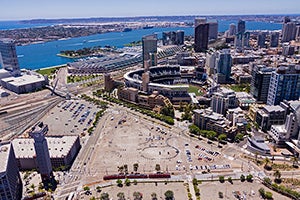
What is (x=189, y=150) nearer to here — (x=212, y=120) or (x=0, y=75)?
(x=212, y=120)

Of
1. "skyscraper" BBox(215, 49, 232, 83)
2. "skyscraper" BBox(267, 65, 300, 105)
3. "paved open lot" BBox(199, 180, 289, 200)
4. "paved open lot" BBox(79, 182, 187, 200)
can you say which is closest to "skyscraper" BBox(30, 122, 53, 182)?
"paved open lot" BBox(79, 182, 187, 200)

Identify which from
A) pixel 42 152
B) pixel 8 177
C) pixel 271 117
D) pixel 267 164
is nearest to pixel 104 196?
pixel 42 152

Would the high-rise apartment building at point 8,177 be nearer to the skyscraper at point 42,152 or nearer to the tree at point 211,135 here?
the skyscraper at point 42,152

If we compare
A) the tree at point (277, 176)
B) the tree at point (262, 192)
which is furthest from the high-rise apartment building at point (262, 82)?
the tree at point (262, 192)

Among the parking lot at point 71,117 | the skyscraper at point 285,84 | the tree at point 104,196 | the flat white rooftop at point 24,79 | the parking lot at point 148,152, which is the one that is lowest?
the parking lot at point 148,152

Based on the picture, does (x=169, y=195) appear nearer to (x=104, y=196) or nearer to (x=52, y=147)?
(x=104, y=196)

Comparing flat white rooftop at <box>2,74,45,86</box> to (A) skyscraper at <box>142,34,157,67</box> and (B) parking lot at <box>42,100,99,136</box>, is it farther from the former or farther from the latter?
(A) skyscraper at <box>142,34,157,67</box>
